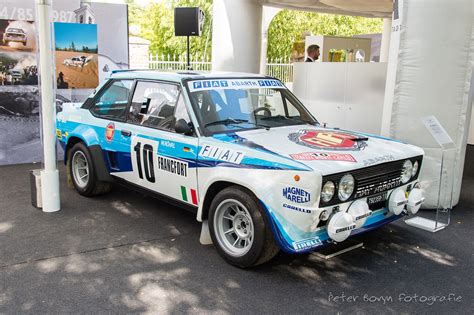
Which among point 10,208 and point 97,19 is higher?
point 97,19

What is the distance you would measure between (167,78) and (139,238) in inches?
68.7

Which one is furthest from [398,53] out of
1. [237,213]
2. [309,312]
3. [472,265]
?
[309,312]

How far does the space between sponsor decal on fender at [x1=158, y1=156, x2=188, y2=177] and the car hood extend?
526 millimetres

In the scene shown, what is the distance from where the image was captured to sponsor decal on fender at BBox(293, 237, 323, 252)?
371 centimetres

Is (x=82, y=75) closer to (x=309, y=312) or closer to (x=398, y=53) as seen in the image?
(x=398, y=53)

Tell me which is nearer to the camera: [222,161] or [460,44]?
[222,161]

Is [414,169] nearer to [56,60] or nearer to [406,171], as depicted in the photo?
[406,171]

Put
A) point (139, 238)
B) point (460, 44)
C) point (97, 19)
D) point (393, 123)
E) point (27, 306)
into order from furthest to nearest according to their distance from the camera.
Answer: point (97, 19) < point (393, 123) < point (460, 44) < point (139, 238) < point (27, 306)

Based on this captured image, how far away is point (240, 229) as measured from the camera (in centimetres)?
428

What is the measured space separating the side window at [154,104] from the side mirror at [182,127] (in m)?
0.32

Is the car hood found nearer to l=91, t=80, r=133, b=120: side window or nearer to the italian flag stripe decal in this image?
the italian flag stripe decal

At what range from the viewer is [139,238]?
4.97 metres

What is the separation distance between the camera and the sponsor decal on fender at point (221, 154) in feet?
13.4

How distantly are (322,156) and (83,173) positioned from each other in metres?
3.79
